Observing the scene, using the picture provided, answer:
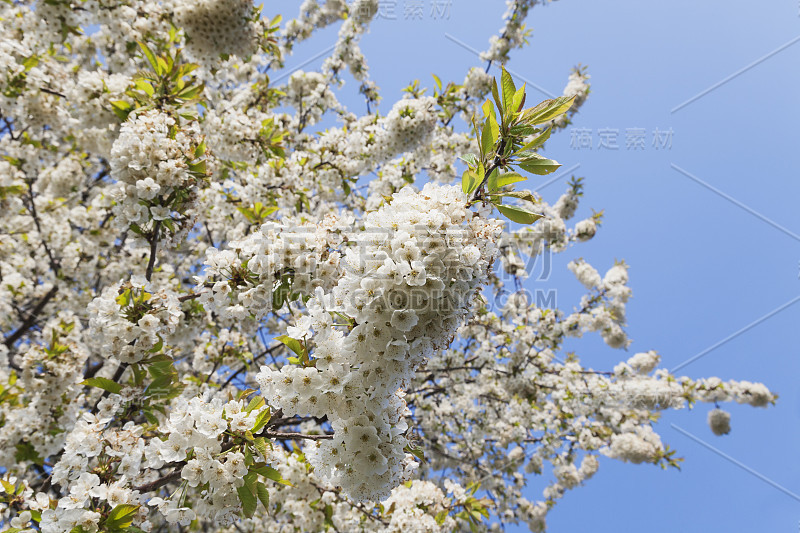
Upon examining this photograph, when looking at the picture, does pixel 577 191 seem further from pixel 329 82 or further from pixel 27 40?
pixel 27 40

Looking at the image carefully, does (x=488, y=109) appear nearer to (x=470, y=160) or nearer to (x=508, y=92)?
(x=508, y=92)

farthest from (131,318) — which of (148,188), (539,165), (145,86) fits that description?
(539,165)

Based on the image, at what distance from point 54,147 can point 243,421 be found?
23.7ft

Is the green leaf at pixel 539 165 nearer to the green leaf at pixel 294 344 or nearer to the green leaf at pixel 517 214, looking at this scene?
the green leaf at pixel 517 214

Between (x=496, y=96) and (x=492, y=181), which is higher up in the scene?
(x=496, y=96)

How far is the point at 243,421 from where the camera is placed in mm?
2016

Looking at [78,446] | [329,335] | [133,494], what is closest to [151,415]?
[78,446]

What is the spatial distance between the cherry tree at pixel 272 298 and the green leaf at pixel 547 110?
0.6 inches

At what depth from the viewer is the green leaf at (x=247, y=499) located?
6.45ft

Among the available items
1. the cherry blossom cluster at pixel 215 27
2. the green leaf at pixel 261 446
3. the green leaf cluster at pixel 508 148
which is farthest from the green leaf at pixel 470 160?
the cherry blossom cluster at pixel 215 27

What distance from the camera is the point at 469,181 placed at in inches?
76.2

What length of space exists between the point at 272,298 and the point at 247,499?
4.04 ft

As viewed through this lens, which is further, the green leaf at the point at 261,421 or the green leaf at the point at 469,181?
the green leaf at the point at 261,421

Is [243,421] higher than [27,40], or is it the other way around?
[27,40]
